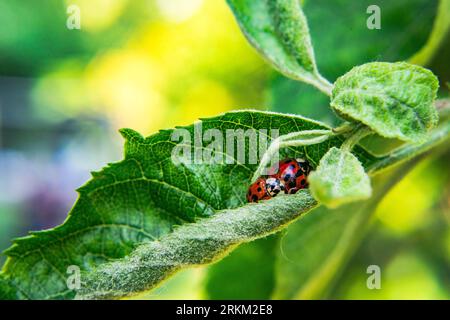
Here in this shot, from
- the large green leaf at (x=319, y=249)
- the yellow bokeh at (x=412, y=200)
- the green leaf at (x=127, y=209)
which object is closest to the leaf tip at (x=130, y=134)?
the green leaf at (x=127, y=209)

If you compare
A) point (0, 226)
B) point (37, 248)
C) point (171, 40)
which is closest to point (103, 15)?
point (171, 40)

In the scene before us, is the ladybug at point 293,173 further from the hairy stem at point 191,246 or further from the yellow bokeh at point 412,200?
the yellow bokeh at point 412,200

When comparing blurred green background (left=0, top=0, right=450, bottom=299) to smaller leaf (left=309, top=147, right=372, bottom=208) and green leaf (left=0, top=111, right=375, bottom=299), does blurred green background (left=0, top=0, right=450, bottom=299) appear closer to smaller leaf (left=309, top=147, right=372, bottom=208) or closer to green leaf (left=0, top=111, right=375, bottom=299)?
green leaf (left=0, top=111, right=375, bottom=299)

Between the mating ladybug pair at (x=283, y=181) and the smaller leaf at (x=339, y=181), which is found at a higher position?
the mating ladybug pair at (x=283, y=181)

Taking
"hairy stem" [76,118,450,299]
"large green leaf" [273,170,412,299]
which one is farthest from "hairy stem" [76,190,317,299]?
"large green leaf" [273,170,412,299]

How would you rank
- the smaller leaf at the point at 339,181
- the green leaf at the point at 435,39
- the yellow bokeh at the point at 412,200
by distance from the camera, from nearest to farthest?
1. the smaller leaf at the point at 339,181
2. the green leaf at the point at 435,39
3. the yellow bokeh at the point at 412,200

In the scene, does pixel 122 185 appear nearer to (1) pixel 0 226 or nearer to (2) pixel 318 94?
(2) pixel 318 94
